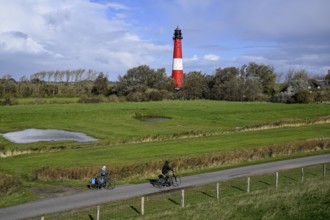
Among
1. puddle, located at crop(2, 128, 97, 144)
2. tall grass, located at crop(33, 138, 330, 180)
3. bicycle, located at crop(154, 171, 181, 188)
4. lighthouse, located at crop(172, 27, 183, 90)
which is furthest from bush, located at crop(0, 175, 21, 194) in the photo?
lighthouse, located at crop(172, 27, 183, 90)

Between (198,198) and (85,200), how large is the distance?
621cm

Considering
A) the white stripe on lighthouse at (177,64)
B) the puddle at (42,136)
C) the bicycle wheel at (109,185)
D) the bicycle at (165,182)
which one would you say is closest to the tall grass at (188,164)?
the bicycle wheel at (109,185)

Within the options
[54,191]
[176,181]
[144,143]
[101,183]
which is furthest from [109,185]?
[144,143]

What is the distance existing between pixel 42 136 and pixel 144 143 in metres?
15.8

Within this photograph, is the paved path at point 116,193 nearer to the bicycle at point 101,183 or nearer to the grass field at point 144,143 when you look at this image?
the bicycle at point 101,183

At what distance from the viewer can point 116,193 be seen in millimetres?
25875

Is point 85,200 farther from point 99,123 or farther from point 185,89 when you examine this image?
point 185,89

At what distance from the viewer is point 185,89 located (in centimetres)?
14475

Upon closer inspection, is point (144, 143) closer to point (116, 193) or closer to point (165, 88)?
point (116, 193)

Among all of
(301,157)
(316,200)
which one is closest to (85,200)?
(316,200)

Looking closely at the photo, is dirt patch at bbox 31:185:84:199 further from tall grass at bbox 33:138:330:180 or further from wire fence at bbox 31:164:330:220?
wire fence at bbox 31:164:330:220

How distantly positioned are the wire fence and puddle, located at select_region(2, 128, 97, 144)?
1206 inches

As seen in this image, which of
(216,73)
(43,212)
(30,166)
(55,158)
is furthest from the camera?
(216,73)

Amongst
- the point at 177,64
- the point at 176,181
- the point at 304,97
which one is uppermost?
the point at 177,64
